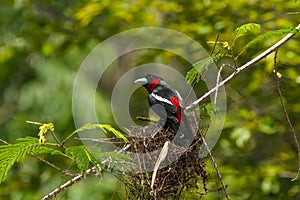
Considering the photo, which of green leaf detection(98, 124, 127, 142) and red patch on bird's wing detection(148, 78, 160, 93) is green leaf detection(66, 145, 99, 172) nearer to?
green leaf detection(98, 124, 127, 142)

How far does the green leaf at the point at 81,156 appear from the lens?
213 cm

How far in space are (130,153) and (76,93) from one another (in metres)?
4.12

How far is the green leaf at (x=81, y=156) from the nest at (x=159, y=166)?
0.43 meters

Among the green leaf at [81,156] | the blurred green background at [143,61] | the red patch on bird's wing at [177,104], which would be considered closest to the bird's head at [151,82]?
the red patch on bird's wing at [177,104]

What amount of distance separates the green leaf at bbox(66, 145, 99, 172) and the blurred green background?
6.49 feet

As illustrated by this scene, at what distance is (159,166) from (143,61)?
2.88 metres

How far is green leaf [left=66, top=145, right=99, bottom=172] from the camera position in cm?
213

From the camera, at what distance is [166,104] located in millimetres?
3215

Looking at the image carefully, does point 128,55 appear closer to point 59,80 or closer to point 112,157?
point 59,80

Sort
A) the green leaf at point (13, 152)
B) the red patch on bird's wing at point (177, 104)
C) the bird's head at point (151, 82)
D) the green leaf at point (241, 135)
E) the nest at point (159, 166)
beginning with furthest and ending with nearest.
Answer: the green leaf at point (241, 135) < the bird's head at point (151, 82) < the red patch on bird's wing at point (177, 104) < the nest at point (159, 166) < the green leaf at point (13, 152)

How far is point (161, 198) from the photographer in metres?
2.59

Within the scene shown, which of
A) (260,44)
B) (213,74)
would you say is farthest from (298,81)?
(213,74)

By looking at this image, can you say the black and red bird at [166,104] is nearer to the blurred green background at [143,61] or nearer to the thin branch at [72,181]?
the thin branch at [72,181]

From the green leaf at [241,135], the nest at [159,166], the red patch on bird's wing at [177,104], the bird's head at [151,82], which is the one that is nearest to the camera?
the nest at [159,166]
